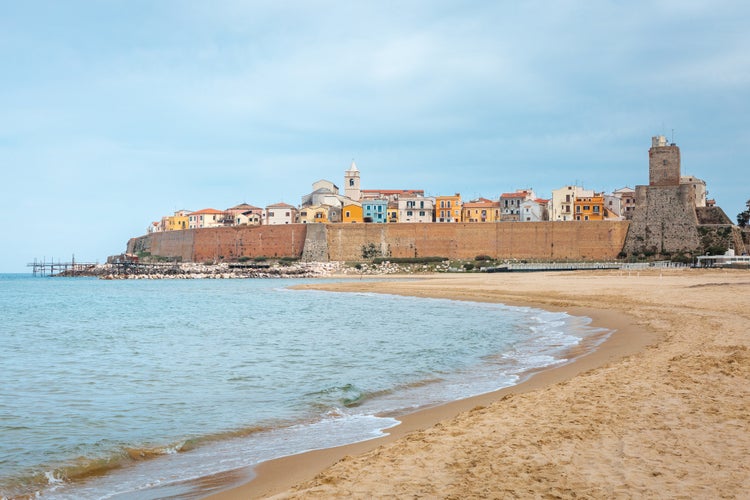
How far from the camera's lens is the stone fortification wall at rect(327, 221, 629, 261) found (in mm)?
60250

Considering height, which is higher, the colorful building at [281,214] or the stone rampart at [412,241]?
the colorful building at [281,214]

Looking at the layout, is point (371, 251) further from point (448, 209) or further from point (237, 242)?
point (237, 242)

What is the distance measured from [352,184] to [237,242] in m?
18.3

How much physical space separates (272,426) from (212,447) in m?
0.96

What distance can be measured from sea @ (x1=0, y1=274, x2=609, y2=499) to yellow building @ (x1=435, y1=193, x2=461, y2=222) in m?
53.4

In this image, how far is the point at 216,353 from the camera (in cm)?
1355

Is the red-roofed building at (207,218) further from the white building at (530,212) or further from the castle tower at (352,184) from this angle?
the white building at (530,212)

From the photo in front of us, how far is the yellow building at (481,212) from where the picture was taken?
2906 inches

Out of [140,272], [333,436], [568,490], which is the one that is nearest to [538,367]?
[333,436]

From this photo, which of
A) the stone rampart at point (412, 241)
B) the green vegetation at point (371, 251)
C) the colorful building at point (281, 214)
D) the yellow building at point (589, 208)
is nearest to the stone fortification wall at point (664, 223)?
the stone rampart at point (412, 241)

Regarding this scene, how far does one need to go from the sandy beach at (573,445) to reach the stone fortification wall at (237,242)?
62.4 meters

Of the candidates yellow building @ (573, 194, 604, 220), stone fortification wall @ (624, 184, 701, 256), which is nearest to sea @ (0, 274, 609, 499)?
stone fortification wall @ (624, 184, 701, 256)

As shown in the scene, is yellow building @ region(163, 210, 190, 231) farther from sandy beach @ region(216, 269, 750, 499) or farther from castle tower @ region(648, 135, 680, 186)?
sandy beach @ region(216, 269, 750, 499)

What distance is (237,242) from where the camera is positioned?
2874 inches
